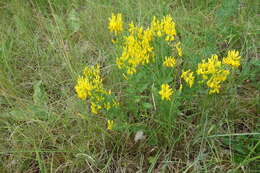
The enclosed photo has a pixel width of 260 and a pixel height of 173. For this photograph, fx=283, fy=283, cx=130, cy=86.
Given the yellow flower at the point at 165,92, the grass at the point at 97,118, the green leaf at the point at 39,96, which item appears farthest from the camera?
the green leaf at the point at 39,96

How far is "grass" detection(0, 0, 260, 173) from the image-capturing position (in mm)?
1780

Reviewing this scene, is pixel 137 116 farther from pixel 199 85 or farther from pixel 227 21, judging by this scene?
pixel 227 21

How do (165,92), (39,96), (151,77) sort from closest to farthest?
(165,92) → (151,77) → (39,96)

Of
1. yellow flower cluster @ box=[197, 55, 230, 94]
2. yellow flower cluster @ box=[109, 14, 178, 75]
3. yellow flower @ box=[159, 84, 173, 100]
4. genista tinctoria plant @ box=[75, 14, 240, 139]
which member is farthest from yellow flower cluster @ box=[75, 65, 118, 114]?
yellow flower cluster @ box=[197, 55, 230, 94]

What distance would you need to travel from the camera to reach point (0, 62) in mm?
2531

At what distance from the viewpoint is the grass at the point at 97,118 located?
1780 mm

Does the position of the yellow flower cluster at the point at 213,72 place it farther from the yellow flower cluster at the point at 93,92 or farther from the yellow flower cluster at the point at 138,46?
the yellow flower cluster at the point at 93,92

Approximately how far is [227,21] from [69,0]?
1.72 metres

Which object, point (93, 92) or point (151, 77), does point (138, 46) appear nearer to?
point (151, 77)

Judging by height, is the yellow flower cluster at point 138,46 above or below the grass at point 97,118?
above

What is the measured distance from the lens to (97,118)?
6.51 ft

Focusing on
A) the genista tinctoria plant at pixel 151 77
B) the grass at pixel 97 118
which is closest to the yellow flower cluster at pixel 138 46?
the genista tinctoria plant at pixel 151 77

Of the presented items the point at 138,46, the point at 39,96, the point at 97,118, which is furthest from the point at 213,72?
the point at 39,96

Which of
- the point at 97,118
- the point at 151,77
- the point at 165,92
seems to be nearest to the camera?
the point at 165,92
